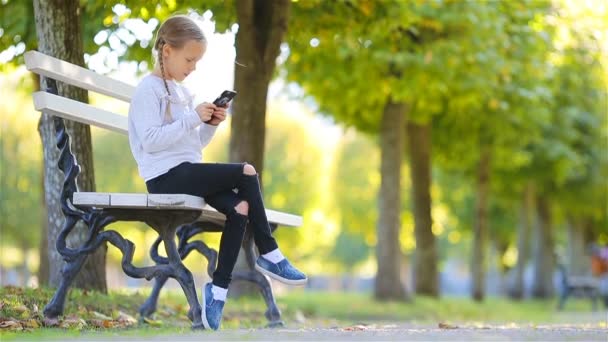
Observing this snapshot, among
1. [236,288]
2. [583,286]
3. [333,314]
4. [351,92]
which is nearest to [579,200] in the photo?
[583,286]

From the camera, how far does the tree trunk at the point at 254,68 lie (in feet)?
37.3

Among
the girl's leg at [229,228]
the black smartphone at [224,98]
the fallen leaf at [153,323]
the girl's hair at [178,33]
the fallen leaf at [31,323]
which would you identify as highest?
the girl's hair at [178,33]

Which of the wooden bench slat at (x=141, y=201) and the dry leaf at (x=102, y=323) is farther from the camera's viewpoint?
the dry leaf at (x=102, y=323)

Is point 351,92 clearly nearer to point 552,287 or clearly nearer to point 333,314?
point 333,314

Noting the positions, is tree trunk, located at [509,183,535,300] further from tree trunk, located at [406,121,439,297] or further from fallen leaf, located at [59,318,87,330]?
fallen leaf, located at [59,318,87,330]

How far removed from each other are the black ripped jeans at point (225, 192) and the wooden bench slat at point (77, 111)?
2.94 ft

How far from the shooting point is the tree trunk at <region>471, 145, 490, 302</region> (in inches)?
929

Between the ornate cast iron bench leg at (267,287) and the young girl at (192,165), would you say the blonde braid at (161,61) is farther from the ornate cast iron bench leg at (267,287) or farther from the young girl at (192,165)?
the ornate cast iron bench leg at (267,287)

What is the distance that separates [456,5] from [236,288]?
597cm

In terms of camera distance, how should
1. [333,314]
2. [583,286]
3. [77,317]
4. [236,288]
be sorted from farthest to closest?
[583,286] → [333,314] → [236,288] → [77,317]

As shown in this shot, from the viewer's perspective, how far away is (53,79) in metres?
7.42

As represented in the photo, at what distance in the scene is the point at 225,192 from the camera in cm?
665

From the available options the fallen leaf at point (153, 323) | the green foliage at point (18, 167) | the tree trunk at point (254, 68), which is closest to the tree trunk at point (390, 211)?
the tree trunk at point (254, 68)

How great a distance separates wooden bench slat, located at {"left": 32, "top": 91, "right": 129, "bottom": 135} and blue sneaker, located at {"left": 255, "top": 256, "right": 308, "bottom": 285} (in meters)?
1.68
